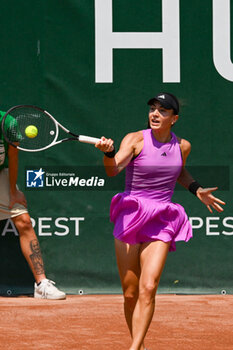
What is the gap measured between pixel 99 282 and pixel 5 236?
0.89m


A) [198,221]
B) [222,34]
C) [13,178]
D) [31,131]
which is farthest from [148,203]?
[222,34]

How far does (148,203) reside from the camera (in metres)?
4.59

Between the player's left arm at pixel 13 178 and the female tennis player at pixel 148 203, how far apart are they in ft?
5.56

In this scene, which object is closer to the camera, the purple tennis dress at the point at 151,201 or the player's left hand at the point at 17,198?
the purple tennis dress at the point at 151,201

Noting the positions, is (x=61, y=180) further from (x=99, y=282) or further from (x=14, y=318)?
(x=14, y=318)

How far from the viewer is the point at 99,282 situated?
659cm

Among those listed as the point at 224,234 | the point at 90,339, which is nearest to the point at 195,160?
the point at 224,234

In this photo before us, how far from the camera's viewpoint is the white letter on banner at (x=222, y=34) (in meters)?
6.56

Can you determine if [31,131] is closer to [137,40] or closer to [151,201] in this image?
[151,201]

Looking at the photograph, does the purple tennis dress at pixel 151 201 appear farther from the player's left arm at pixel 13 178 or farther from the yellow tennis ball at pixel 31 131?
the player's left arm at pixel 13 178

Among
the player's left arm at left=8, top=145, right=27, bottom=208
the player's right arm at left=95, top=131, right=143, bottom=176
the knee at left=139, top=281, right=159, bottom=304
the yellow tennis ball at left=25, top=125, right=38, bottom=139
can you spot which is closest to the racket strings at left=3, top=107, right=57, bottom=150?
the yellow tennis ball at left=25, top=125, right=38, bottom=139

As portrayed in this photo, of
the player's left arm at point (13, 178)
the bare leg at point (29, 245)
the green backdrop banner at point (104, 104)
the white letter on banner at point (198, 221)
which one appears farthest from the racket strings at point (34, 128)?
the white letter on banner at point (198, 221)

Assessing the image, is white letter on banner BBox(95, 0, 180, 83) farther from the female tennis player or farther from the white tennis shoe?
the female tennis player

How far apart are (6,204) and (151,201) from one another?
1991mm
